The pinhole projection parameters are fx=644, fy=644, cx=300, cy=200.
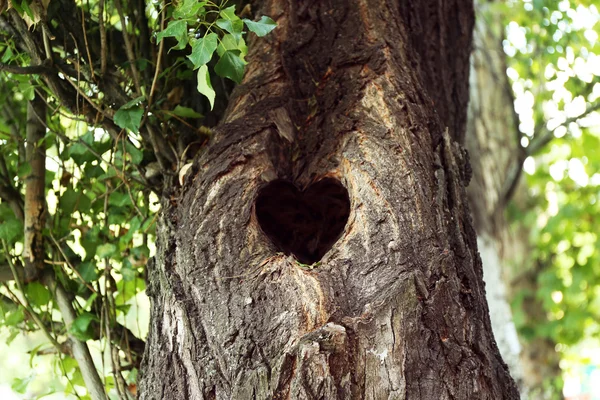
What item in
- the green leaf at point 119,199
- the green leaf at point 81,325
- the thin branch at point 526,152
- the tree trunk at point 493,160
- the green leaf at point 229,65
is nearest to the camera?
the green leaf at point 229,65

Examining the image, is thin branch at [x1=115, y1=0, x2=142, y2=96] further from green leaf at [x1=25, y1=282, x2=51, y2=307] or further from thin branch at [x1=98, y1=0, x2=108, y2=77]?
green leaf at [x1=25, y1=282, x2=51, y2=307]

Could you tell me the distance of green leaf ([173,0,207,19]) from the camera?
151 centimetres

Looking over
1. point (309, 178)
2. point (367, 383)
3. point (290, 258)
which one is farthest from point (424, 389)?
point (309, 178)

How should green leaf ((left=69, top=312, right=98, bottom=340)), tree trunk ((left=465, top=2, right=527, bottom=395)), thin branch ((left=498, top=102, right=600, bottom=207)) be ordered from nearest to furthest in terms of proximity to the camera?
green leaf ((left=69, top=312, right=98, bottom=340))
tree trunk ((left=465, top=2, right=527, bottom=395))
thin branch ((left=498, top=102, right=600, bottom=207))

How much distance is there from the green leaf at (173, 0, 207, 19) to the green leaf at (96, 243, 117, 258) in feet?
2.86

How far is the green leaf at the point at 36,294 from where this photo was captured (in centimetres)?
215

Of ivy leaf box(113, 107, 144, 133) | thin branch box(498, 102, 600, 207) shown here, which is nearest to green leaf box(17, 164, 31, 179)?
ivy leaf box(113, 107, 144, 133)

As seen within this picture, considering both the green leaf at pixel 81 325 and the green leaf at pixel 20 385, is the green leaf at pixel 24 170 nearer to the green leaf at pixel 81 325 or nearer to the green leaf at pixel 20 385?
the green leaf at pixel 81 325

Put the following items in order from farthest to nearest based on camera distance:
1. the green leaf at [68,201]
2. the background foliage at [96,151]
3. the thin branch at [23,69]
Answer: the green leaf at [68,201], the background foliage at [96,151], the thin branch at [23,69]

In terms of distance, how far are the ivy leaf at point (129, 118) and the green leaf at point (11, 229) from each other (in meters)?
0.61

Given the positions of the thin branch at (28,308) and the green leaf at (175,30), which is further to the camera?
the thin branch at (28,308)

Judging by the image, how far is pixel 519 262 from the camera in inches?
295

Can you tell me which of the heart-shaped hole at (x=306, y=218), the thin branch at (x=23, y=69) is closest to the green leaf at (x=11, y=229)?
the thin branch at (x=23, y=69)

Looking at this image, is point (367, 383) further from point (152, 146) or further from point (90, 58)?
point (90, 58)
